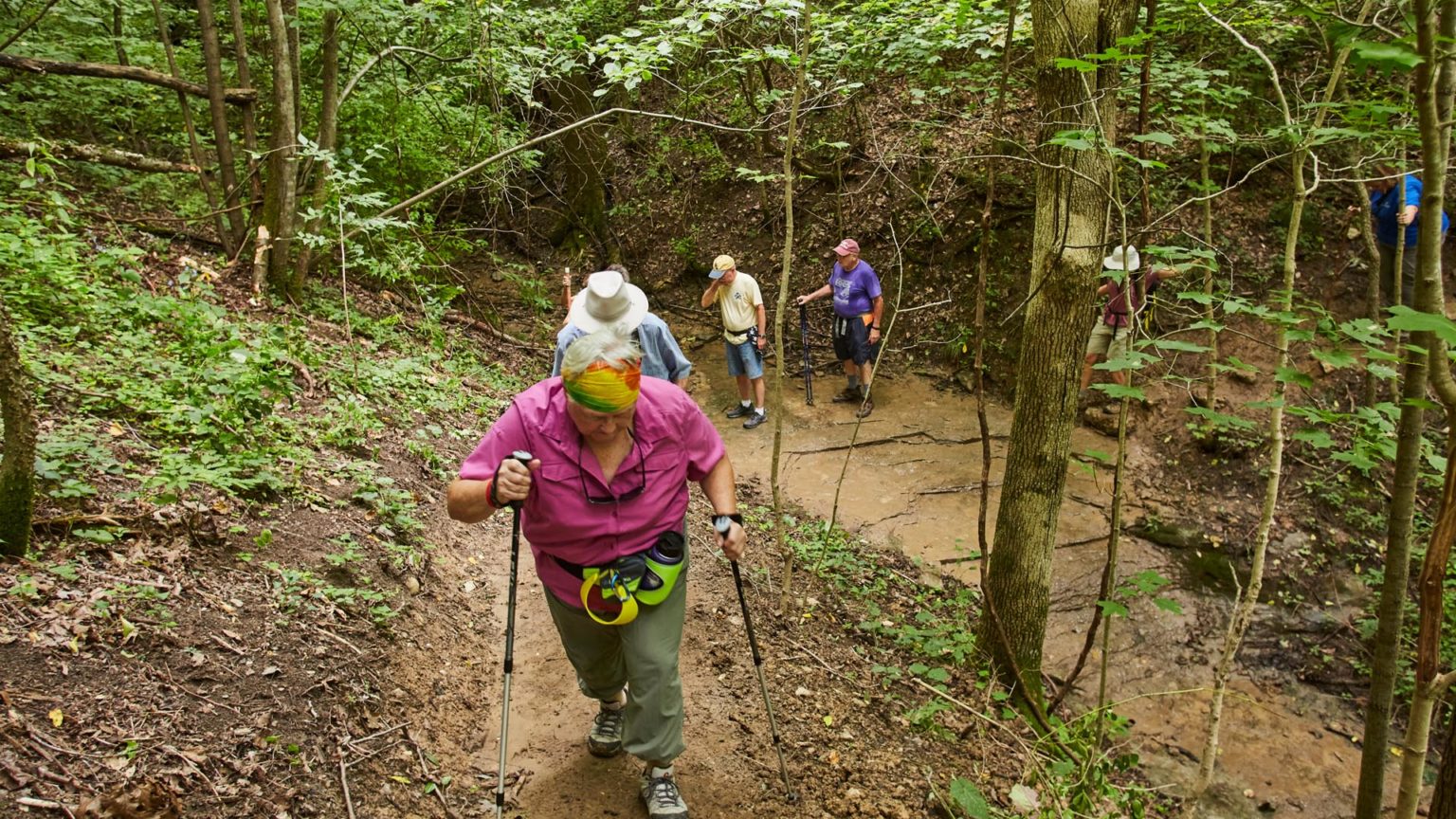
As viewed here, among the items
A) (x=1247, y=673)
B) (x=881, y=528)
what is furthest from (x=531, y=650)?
(x=1247, y=673)

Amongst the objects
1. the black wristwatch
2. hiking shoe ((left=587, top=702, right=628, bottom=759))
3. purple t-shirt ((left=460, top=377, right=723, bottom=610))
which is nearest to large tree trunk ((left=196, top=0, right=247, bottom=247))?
purple t-shirt ((left=460, top=377, right=723, bottom=610))

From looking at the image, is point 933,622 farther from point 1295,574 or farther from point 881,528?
point 1295,574

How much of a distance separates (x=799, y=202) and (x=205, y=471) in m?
10.5

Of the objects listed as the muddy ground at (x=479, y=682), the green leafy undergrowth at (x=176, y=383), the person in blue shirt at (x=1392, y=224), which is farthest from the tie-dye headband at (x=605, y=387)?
the person in blue shirt at (x=1392, y=224)

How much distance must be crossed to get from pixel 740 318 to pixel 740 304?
0.52ft

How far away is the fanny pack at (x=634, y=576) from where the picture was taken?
318 centimetres

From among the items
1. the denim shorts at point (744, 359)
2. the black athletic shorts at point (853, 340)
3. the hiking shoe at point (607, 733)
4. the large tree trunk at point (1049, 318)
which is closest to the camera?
the hiking shoe at point (607, 733)

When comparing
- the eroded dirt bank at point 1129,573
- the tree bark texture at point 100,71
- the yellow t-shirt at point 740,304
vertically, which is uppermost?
the tree bark texture at point 100,71

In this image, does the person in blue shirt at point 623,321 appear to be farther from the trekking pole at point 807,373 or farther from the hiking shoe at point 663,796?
the trekking pole at point 807,373

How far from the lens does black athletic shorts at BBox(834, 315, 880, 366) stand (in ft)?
33.4

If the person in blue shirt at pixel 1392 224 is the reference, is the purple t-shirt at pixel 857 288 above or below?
below

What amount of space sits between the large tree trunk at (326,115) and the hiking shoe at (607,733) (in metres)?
6.91

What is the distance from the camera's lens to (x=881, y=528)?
797 centimetres

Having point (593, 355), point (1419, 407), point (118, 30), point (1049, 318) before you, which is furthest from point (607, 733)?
point (118, 30)
